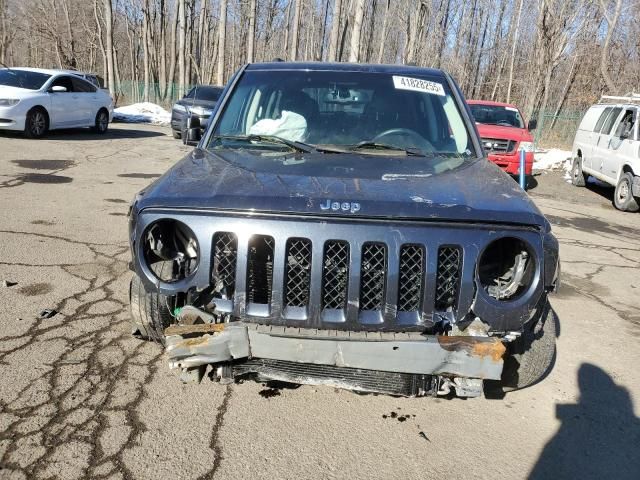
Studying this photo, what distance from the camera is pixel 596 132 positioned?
42.3ft

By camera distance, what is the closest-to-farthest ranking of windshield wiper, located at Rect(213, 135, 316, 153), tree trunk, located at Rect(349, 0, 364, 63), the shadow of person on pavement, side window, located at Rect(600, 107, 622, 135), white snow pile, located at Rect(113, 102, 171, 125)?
the shadow of person on pavement
windshield wiper, located at Rect(213, 135, 316, 153)
side window, located at Rect(600, 107, 622, 135)
tree trunk, located at Rect(349, 0, 364, 63)
white snow pile, located at Rect(113, 102, 171, 125)

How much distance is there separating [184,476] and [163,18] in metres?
44.7

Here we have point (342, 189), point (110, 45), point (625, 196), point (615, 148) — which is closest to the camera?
point (342, 189)

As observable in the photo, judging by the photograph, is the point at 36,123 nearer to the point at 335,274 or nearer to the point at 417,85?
the point at 417,85

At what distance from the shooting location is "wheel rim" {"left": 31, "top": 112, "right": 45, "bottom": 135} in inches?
545

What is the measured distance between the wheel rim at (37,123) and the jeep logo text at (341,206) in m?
13.5

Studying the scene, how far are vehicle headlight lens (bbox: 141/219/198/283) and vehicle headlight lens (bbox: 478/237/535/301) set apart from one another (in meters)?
1.36

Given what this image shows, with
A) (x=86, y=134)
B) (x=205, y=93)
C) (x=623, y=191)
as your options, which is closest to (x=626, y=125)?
(x=623, y=191)

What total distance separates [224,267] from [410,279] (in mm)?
850

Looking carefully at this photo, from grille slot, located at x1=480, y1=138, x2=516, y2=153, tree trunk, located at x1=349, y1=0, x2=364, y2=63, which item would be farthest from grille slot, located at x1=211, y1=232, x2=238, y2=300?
tree trunk, located at x1=349, y1=0, x2=364, y2=63

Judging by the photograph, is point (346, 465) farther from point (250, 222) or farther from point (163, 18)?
point (163, 18)

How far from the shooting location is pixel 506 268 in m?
2.72

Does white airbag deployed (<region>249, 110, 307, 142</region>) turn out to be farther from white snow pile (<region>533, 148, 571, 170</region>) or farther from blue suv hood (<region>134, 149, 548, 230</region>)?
white snow pile (<region>533, 148, 571, 170</region>)

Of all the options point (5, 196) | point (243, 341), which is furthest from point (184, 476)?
point (5, 196)
